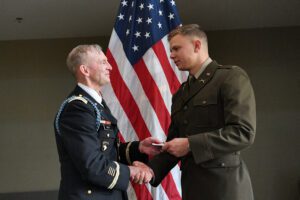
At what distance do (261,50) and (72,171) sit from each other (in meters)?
3.49

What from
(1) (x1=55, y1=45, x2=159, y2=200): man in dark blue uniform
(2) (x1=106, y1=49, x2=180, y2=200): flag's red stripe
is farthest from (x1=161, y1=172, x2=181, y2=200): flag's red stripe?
(1) (x1=55, y1=45, x2=159, y2=200): man in dark blue uniform

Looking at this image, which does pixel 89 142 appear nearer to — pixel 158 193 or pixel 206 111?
pixel 206 111

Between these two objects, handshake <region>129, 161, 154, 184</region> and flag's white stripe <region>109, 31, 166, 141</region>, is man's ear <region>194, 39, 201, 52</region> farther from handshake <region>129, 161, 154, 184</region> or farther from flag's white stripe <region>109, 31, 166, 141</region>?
flag's white stripe <region>109, 31, 166, 141</region>

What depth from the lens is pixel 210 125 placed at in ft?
5.08

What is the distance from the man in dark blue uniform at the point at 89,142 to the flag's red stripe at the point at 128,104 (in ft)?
2.69

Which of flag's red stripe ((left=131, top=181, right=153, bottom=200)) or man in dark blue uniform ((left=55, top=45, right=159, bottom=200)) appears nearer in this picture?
man in dark blue uniform ((left=55, top=45, right=159, bottom=200))

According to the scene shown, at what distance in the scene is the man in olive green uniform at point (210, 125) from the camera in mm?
1461

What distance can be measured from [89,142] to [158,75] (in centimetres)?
116

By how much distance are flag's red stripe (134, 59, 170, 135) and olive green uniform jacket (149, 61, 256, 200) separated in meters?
0.85

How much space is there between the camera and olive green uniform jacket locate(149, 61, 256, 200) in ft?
4.78

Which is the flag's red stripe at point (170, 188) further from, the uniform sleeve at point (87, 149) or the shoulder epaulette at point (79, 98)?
the shoulder epaulette at point (79, 98)

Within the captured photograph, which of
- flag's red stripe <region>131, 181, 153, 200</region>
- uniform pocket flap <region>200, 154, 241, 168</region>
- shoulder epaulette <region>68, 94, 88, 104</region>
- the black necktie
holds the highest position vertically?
the black necktie

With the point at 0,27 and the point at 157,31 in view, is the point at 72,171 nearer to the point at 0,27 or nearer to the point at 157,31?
the point at 157,31

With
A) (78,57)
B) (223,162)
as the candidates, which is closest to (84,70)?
(78,57)
